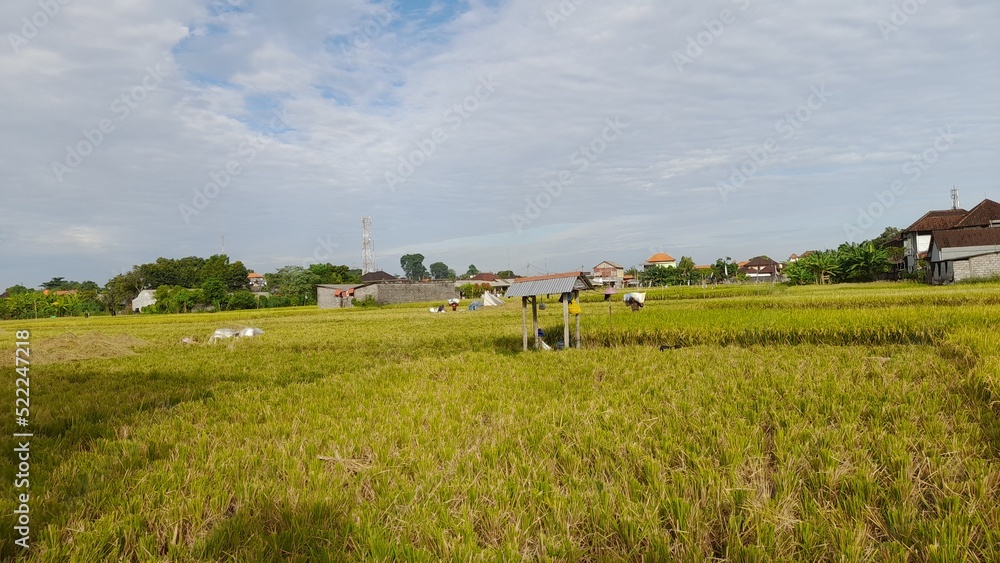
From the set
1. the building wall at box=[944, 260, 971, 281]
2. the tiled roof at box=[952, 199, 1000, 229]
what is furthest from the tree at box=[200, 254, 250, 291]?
the tiled roof at box=[952, 199, 1000, 229]

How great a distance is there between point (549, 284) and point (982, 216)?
47567 mm

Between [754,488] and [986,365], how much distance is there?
412 cm

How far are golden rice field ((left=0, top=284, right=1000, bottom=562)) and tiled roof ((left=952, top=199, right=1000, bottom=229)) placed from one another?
142 feet

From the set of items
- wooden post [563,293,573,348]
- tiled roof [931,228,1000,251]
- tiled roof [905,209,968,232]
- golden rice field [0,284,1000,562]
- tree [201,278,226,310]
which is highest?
tiled roof [905,209,968,232]

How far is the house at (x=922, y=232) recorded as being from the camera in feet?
135

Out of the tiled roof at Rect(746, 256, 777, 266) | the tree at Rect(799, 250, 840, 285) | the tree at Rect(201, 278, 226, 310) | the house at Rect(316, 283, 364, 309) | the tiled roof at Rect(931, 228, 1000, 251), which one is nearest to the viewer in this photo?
the tiled roof at Rect(931, 228, 1000, 251)

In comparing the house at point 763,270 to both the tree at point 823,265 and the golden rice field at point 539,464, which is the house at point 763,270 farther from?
the golden rice field at point 539,464

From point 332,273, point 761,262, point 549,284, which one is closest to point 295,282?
point 332,273

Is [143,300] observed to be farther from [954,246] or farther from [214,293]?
[954,246]

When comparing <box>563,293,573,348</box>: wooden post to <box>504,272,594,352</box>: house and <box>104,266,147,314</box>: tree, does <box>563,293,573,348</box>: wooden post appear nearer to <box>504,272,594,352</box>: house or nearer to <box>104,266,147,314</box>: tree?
<box>504,272,594,352</box>: house

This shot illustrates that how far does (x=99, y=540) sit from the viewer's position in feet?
8.68

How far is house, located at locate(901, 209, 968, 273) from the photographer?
41000 mm

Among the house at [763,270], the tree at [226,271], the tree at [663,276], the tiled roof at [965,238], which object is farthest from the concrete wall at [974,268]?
the tree at [226,271]

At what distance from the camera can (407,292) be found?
4756 cm
